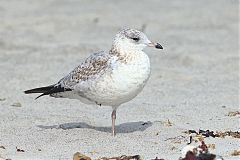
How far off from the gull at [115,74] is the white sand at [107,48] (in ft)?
1.21

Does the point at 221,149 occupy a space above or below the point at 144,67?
below

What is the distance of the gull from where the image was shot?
6.54m

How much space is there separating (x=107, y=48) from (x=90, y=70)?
4880 millimetres

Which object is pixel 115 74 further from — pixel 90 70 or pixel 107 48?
pixel 107 48

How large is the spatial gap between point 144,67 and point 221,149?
3.32 ft

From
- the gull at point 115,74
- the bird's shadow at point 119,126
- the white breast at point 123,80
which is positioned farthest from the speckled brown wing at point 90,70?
the bird's shadow at point 119,126

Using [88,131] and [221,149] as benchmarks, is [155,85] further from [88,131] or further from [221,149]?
[221,149]

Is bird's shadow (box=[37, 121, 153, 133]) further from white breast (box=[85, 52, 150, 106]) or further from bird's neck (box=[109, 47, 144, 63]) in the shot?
bird's neck (box=[109, 47, 144, 63])

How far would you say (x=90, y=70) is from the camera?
6.82 metres

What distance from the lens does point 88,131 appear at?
23.0ft

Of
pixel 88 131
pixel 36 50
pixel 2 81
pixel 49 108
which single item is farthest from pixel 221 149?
pixel 36 50

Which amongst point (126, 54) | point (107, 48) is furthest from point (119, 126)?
point (107, 48)

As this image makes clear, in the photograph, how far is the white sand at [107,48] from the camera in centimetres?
656

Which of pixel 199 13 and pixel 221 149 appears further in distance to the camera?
pixel 199 13
